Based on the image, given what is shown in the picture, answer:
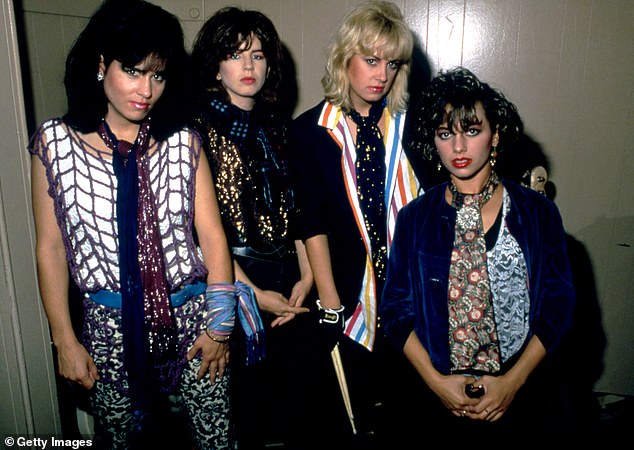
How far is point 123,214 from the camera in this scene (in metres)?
1.28

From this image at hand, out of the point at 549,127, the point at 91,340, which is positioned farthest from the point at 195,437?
the point at 549,127

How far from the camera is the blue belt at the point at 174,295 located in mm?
1339

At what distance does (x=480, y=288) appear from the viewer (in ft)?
4.47

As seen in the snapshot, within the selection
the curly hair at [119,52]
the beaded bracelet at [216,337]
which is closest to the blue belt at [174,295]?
the beaded bracelet at [216,337]

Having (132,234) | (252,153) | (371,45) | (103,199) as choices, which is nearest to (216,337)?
(132,234)

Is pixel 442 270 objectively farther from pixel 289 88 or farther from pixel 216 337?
pixel 289 88

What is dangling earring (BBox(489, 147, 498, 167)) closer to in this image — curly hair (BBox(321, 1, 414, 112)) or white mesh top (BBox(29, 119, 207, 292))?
curly hair (BBox(321, 1, 414, 112))

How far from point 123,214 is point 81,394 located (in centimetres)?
112

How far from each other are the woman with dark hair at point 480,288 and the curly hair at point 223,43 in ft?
1.99

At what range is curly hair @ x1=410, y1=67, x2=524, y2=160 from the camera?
1410 millimetres

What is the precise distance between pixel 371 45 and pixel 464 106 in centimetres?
45

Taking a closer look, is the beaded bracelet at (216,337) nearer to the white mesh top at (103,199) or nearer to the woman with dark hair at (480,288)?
the white mesh top at (103,199)

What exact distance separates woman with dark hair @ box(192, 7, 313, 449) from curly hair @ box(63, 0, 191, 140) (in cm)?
27

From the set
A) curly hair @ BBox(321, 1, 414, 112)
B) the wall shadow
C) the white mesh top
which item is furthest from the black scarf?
the wall shadow
